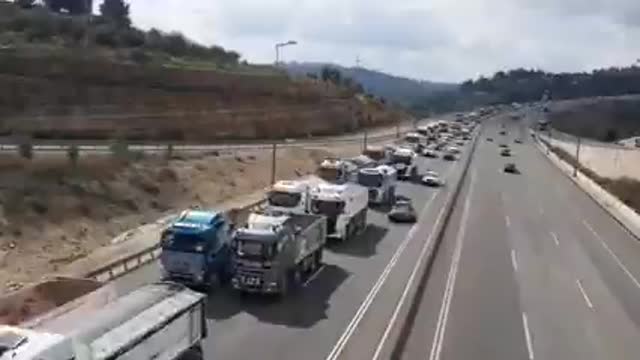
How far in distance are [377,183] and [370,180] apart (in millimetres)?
550

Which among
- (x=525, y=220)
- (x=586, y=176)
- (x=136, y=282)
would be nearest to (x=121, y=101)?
(x=586, y=176)

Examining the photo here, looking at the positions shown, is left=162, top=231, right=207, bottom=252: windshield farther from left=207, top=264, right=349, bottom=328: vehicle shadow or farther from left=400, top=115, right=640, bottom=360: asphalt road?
left=400, top=115, right=640, bottom=360: asphalt road

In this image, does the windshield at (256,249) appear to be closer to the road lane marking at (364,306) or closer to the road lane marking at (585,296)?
the road lane marking at (364,306)

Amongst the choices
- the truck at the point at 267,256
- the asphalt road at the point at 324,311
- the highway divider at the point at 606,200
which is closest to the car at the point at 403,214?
the asphalt road at the point at 324,311

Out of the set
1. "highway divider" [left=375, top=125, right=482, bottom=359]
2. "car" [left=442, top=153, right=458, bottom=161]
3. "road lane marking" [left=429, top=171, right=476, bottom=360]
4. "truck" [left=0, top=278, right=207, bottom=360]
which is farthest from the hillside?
"truck" [left=0, top=278, right=207, bottom=360]

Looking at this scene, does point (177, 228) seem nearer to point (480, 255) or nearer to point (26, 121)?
point (480, 255)

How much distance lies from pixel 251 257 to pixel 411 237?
1811 cm

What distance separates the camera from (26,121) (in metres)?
86.4

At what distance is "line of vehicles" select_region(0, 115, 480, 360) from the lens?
17.6 m

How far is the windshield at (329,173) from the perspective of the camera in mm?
61344

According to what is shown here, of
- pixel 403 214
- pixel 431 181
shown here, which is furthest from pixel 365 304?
pixel 431 181

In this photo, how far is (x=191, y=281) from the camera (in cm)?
3111

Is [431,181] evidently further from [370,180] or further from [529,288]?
[529,288]

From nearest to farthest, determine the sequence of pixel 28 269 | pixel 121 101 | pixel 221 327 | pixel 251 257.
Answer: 1. pixel 221 327
2. pixel 251 257
3. pixel 28 269
4. pixel 121 101
